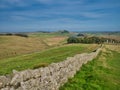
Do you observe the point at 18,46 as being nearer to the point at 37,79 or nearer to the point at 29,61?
the point at 29,61

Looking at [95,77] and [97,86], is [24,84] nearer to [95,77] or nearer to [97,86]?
[97,86]

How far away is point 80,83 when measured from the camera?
21.9m

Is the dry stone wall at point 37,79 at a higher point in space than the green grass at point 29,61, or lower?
higher

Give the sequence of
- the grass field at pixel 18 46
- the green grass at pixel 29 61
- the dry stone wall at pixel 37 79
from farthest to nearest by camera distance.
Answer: the grass field at pixel 18 46 → the green grass at pixel 29 61 → the dry stone wall at pixel 37 79

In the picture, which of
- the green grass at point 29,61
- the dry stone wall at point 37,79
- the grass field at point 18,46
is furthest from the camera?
the grass field at point 18,46

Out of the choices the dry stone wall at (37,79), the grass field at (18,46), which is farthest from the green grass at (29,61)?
the dry stone wall at (37,79)

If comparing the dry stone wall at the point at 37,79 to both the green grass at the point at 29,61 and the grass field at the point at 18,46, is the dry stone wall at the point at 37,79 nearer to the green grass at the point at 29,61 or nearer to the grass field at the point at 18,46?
the green grass at the point at 29,61

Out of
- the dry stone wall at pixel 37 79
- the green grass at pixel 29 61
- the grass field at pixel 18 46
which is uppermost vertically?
the dry stone wall at pixel 37 79

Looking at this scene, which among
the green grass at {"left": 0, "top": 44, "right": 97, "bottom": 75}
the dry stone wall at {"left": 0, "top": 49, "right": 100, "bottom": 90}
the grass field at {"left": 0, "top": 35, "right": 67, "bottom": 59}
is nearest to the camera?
the dry stone wall at {"left": 0, "top": 49, "right": 100, "bottom": 90}

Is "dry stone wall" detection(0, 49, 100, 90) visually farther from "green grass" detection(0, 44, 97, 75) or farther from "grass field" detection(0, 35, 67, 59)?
"grass field" detection(0, 35, 67, 59)

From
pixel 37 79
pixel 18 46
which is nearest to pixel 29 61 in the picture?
pixel 37 79

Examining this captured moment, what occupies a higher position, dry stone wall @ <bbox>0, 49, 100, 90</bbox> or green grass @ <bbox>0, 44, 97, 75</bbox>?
dry stone wall @ <bbox>0, 49, 100, 90</bbox>

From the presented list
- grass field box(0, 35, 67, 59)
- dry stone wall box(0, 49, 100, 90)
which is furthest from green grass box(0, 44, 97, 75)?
dry stone wall box(0, 49, 100, 90)

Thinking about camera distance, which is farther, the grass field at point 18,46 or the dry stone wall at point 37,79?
the grass field at point 18,46
